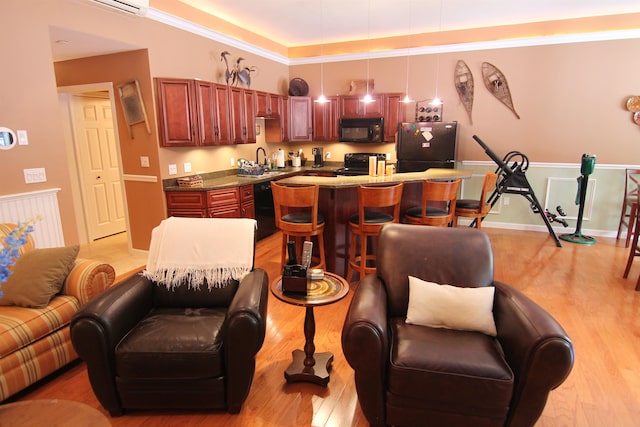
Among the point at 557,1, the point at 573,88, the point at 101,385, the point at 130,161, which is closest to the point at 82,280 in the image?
the point at 101,385

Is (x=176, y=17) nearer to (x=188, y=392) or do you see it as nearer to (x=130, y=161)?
(x=130, y=161)

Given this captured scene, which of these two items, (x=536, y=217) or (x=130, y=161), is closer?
(x=130, y=161)

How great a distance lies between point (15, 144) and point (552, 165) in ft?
20.7

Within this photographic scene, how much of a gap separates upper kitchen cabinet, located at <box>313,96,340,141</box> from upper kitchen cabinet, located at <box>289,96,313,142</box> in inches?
3.7

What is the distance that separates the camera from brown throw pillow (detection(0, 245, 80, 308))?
7.15ft

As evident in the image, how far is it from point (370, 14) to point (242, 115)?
2146 millimetres

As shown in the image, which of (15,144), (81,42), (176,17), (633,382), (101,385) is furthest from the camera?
(176,17)

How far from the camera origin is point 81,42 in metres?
3.63

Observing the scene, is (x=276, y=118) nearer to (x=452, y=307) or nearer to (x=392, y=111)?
(x=392, y=111)

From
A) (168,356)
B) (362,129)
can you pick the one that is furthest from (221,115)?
(168,356)

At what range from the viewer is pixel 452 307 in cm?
197

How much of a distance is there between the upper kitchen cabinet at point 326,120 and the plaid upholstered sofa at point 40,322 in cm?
449

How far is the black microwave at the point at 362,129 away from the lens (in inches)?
235

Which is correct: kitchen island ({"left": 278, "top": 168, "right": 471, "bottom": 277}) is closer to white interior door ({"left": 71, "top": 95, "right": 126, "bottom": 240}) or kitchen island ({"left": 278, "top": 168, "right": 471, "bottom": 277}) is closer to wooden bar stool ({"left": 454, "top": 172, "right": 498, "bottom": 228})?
wooden bar stool ({"left": 454, "top": 172, "right": 498, "bottom": 228})
